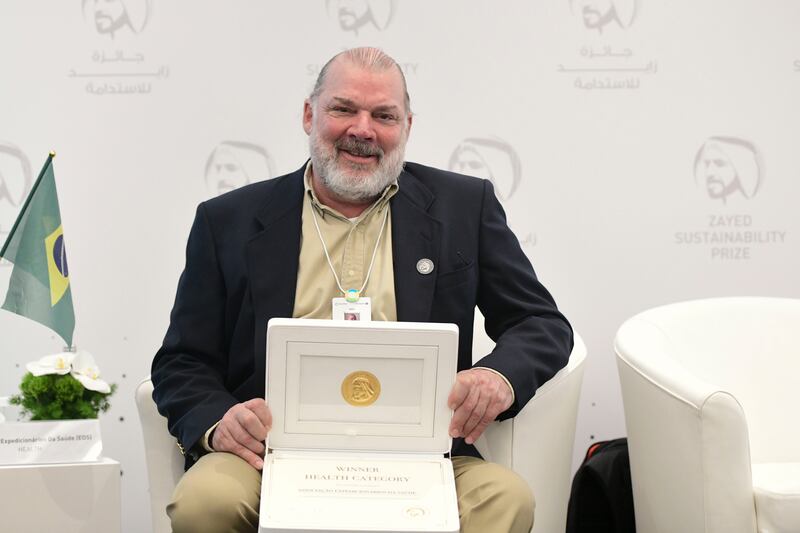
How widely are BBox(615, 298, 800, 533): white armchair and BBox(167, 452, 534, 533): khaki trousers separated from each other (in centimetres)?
72

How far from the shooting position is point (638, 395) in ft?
10.2

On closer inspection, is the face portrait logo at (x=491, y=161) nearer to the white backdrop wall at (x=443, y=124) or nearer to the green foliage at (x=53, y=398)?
the white backdrop wall at (x=443, y=124)

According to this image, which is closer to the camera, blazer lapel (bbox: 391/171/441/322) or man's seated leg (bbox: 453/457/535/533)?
man's seated leg (bbox: 453/457/535/533)

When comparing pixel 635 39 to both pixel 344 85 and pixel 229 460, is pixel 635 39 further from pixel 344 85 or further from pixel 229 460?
pixel 229 460

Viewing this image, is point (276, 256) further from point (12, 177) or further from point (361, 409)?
point (12, 177)

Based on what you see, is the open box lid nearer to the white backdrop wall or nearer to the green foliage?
the green foliage

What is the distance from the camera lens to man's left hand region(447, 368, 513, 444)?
233cm

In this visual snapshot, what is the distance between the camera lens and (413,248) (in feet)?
9.09

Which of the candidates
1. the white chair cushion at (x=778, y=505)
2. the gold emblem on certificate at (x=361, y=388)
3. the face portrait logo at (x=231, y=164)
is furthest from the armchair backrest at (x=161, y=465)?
the white chair cushion at (x=778, y=505)

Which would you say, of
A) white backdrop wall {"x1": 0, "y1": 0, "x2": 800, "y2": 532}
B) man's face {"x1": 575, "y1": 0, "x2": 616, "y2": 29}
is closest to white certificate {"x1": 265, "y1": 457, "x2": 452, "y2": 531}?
white backdrop wall {"x1": 0, "y1": 0, "x2": 800, "y2": 532}

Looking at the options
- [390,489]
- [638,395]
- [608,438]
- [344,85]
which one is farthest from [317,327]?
[608,438]

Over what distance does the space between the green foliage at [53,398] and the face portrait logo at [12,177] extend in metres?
1.38

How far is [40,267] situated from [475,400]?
1.41 meters

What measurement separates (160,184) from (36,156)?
51 centimetres
